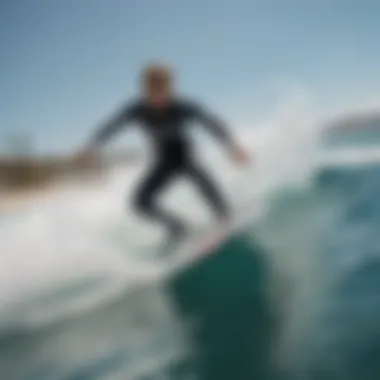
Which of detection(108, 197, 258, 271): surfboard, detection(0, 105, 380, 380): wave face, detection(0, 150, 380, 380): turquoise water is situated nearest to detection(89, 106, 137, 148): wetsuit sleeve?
detection(0, 105, 380, 380): wave face

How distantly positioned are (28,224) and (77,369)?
36 centimetres

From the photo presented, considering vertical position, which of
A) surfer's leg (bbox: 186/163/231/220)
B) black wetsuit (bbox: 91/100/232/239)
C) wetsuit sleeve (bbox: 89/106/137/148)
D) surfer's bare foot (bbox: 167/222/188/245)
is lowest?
surfer's bare foot (bbox: 167/222/188/245)

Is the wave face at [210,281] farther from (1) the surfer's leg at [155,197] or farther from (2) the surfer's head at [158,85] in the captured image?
(2) the surfer's head at [158,85]

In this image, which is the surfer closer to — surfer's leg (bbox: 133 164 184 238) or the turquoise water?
surfer's leg (bbox: 133 164 184 238)

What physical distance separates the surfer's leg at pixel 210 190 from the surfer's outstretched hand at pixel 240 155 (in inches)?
2.9

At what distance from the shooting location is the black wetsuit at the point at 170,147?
60.6 inches

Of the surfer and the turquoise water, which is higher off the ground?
the surfer

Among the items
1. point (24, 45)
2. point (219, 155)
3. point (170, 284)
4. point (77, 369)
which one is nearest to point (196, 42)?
point (219, 155)

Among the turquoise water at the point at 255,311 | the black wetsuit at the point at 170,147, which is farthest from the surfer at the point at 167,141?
the turquoise water at the point at 255,311

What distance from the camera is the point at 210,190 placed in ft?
5.06

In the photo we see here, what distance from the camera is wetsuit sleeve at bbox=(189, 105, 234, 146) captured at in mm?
1551

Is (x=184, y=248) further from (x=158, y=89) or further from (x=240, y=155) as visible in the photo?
(x=158, y=89)

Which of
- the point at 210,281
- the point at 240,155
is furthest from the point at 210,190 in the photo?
the point at 210,281

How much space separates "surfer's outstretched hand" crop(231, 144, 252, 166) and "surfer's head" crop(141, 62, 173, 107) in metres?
0.20
